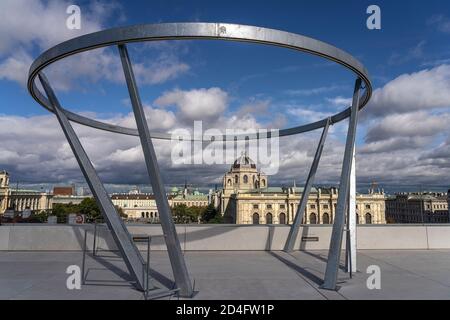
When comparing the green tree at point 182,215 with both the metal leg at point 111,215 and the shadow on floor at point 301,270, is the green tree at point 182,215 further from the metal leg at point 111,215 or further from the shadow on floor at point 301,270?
the metal leg at point 111,215

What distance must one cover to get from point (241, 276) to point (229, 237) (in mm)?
4375

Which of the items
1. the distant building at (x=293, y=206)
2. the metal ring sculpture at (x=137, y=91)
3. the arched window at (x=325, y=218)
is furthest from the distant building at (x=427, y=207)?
the arched window at (x=325, y=218)

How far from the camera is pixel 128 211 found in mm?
138875

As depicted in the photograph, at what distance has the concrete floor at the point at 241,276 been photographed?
276 inches

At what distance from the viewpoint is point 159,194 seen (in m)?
6.88

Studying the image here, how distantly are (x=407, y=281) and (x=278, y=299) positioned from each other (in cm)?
391

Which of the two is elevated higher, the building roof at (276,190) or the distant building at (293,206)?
the building roof at (276,190)

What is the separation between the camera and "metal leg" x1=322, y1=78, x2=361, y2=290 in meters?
7.66

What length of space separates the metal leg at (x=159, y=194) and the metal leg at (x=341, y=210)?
333 cm

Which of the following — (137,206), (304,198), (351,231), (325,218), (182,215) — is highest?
(304,198)

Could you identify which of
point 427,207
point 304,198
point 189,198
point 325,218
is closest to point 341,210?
point 304,198

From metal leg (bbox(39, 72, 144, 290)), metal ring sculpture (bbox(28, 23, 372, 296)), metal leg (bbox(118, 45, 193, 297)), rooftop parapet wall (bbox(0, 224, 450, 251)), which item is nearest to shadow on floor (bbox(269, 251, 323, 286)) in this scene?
metal ring sculpture (bbox(28, 23, 372, 296))

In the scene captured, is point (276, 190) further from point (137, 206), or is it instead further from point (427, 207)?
point (427, 207)

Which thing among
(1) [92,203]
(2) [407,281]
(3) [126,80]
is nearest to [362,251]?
(2) [407,281]
